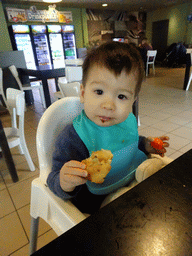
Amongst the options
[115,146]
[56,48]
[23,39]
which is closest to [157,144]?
[115,146]

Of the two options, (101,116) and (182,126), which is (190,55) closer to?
(182,126)

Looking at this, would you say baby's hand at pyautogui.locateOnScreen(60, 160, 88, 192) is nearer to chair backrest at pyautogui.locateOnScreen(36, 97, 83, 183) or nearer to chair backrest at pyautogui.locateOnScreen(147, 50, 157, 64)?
chair backrest at pyautogui.locateOnScreen(36, 97, 83, 183)

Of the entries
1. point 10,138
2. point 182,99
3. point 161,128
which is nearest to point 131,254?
point 10,138

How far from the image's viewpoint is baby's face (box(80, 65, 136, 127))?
22.9 inches

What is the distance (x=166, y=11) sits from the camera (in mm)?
9609

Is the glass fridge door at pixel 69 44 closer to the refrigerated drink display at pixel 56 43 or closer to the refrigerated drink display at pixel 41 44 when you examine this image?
the refrigerated drink display at pixel 56 43

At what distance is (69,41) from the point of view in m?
8.08

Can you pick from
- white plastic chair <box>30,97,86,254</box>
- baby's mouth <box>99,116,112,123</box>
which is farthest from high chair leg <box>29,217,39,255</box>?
baby's mouth <box>99,116,112,123</box>

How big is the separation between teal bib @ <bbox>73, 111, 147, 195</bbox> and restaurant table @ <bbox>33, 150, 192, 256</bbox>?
0.30 meters

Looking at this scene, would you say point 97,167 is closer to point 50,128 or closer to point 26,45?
point 50,128

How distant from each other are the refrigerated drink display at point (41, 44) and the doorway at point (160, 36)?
638cm

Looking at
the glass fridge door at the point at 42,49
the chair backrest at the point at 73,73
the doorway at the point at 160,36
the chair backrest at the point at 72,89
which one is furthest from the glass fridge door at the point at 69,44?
the chair backrest at the point at 72,89

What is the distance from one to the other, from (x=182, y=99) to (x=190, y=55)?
1.05m

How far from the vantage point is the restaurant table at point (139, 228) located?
11.4 inches
